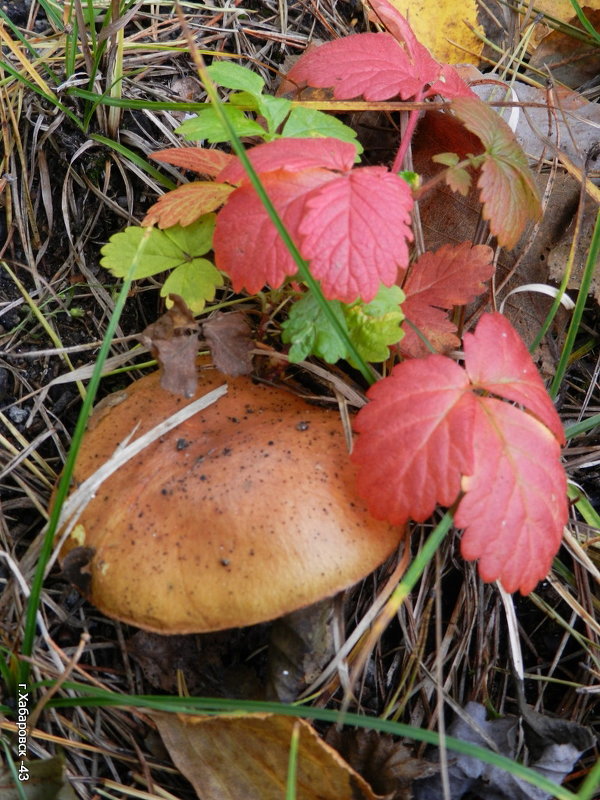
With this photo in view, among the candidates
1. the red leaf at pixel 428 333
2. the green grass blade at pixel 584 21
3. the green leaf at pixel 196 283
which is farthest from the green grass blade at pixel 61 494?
the green grass blade at pixel 584 21

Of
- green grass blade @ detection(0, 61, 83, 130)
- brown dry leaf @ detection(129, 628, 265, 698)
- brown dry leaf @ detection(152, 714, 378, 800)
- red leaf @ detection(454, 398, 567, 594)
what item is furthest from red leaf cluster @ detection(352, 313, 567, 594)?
green grass blade @ detection(0, 61, 83, 130)

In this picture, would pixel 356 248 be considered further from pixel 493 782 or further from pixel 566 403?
pixel 493 782

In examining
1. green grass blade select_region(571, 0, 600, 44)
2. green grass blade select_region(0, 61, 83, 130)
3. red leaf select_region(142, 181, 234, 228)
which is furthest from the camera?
green grass blade select_region(571, 0, 600, 44)

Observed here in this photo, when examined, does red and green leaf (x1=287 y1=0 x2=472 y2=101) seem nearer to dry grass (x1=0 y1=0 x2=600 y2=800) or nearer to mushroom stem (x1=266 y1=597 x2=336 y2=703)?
dry grass (x1=0 y1=0 x2=600 y2=800)

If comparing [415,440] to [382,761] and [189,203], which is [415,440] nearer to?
[382,761]

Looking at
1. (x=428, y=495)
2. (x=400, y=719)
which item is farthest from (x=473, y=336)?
(x=400, y=719)
